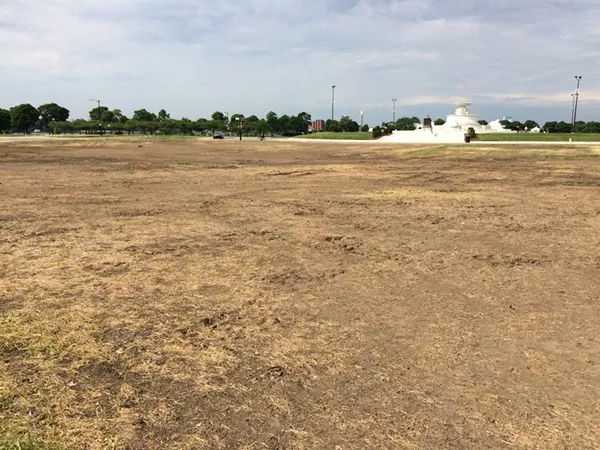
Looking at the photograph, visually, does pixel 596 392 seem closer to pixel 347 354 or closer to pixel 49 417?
pixel 347 354

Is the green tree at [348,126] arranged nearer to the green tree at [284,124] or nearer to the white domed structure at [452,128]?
the green tree at [284,124]

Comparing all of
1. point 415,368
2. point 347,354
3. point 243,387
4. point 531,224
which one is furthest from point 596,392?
point 531,224

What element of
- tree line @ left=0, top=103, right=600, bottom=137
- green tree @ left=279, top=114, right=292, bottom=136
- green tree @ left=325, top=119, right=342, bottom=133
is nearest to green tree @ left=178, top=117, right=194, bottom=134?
tree line @ left=0, top=103, right=600, bottom=137

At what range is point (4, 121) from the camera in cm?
11162

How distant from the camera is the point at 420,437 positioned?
3.02 metres

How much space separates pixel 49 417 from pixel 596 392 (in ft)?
13.5

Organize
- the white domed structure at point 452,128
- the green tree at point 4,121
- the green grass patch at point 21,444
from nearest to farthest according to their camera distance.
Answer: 1. the green grass patch at point 21,444
2. the white domed structure at point 452,128
3. the green tree at point 4,121

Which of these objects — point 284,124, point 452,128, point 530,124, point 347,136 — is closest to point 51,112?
point 284,124

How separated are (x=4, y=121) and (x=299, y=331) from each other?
133m

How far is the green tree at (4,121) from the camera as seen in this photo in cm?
11119

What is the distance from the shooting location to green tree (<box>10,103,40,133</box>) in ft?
372

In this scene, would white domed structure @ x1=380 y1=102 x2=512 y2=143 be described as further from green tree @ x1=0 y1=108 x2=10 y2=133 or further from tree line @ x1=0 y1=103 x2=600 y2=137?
green tree @ x1=0 y1=108 x2=10 y2=133

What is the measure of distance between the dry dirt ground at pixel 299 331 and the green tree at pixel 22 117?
124 meters

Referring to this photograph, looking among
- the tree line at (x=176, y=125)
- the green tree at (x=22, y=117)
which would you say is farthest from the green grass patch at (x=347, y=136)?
the green tree at (x=22, y=117)
